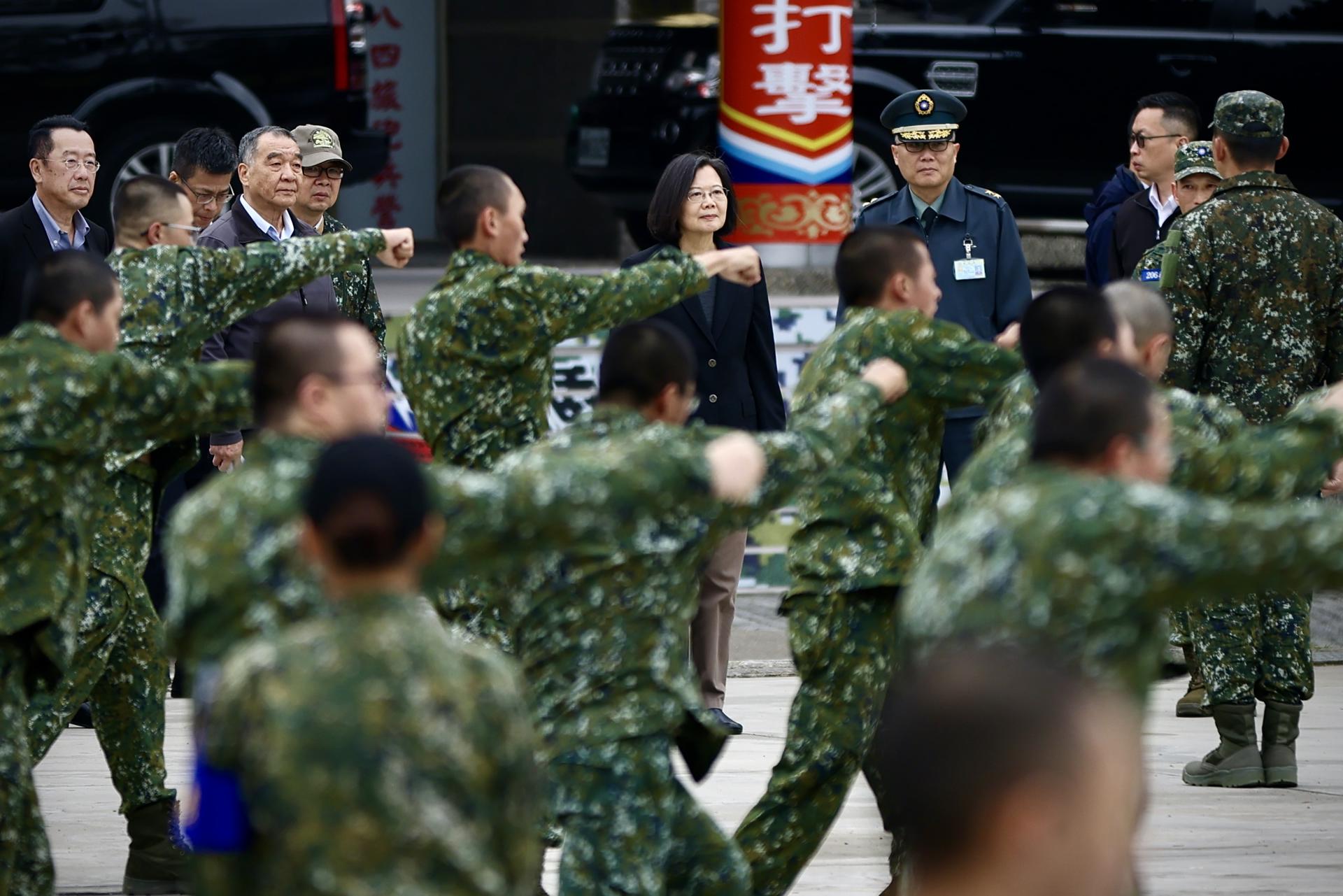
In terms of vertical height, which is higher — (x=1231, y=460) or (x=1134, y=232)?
(x=1231, y=460)

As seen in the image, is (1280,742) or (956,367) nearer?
(956,367)

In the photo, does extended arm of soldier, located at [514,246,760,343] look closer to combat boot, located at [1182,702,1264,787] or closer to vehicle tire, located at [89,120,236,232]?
combat boot, located at [1182,702,1264,787]

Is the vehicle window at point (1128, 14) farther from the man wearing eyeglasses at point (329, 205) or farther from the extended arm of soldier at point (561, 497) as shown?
the extended arm of soldier at point (561, 497)

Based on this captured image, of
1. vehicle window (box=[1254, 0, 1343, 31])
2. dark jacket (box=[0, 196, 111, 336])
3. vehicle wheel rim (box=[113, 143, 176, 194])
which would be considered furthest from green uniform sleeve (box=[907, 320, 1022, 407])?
vehicle window (box=[1254, 0, 1343, 31])

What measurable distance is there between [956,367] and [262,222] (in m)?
3.54

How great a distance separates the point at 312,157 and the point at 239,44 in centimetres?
452

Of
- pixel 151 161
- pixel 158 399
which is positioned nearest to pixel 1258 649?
pixel 158 399

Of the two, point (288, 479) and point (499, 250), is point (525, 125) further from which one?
point (288, 479)

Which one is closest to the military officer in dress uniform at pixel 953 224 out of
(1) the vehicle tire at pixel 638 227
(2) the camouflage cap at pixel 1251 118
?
(2) the camouflage cap at pixel 1251 118

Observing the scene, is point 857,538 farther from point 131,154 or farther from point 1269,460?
point 131,154

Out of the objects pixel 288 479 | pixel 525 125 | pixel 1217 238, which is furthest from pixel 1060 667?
pixel 525 125

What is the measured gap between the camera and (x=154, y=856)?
592 centimetres

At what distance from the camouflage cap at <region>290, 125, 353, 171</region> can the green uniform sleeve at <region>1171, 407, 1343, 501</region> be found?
15.1ft

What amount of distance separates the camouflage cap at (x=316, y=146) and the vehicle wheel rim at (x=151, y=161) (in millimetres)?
3910
